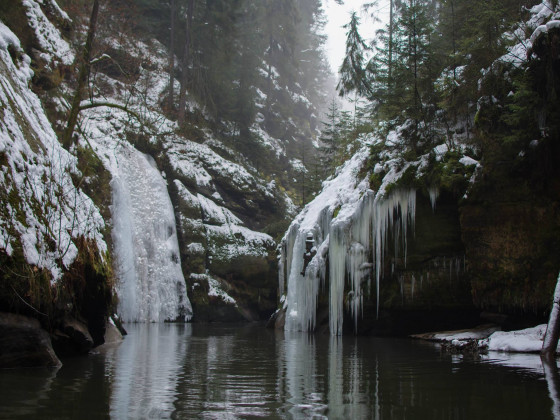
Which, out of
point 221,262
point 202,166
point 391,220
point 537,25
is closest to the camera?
point 537,25

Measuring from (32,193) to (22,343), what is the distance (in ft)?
7.28

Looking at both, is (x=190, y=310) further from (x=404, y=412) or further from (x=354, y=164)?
A: (x=404, y=412)

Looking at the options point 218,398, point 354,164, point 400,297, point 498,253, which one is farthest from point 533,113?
point 218,398

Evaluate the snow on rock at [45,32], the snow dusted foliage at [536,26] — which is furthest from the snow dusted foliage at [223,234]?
the snow dusted foliage at [536,26]

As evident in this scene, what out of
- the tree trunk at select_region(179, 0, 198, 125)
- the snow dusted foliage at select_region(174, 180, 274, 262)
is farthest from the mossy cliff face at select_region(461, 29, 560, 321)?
the tree trunk at select_region(179, 0, 198, 125)

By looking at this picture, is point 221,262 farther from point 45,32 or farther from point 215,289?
point 45,32

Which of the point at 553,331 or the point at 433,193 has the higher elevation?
the point at 433,193

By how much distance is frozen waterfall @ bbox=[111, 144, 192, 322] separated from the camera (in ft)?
69.7

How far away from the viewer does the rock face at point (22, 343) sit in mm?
5663

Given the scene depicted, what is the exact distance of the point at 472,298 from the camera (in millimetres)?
12562

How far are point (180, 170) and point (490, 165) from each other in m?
17.9

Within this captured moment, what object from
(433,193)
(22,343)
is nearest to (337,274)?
(433,193)

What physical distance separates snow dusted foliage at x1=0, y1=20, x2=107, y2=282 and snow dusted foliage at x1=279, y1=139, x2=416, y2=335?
Answer: 7992 millimetres

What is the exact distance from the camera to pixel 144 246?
74.4 feet
